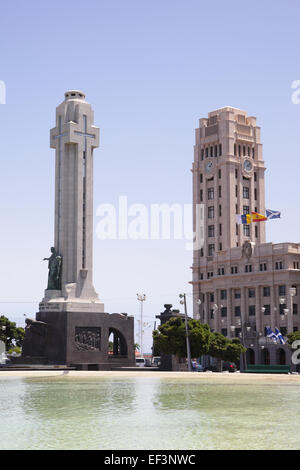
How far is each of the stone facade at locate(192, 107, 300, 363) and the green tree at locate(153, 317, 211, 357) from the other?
41.9 meters

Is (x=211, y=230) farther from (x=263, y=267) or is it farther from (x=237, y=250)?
(x=263, y=267)

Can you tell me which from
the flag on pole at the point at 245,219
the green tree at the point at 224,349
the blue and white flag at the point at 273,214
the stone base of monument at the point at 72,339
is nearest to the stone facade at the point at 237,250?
the flag on pole at the point at 245,219

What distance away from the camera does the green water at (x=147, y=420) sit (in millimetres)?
19219

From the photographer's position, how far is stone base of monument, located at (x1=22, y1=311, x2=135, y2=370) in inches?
2842

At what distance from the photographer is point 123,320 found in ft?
255

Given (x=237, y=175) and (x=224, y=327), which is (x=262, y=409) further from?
(x=237, y=175)

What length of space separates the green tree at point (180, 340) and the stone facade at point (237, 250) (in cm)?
4194

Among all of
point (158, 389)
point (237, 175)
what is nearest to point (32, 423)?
point (158, 389)

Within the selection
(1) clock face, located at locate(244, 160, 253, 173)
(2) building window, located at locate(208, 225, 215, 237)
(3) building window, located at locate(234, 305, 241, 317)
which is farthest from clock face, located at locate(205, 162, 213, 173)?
(3) building window, located at locate(234, 305, 241, 317)

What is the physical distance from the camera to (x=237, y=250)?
130 m

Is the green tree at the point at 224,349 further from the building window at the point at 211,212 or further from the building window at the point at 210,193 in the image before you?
the building window at the point at 210,193

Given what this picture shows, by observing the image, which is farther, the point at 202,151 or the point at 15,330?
the point at 202,151

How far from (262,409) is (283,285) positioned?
3696 inches

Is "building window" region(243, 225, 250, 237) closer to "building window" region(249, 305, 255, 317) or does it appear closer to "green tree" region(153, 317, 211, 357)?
"building window" region(249, 305, 255, 317)
